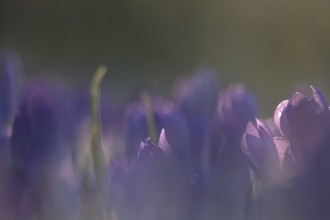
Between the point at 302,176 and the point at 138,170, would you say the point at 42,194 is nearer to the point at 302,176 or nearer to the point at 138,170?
the point at 138,170

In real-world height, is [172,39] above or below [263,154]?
above

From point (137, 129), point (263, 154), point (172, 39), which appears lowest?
point (263, 154)

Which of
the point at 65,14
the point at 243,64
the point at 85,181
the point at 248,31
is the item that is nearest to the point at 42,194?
the point at 85,181

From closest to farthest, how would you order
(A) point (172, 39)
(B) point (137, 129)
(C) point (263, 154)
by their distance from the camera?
(C) point (263, 154)
(B) point (137, 129)
(A) point (172, 39)

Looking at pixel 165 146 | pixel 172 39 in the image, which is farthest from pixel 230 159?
pixel 172 39

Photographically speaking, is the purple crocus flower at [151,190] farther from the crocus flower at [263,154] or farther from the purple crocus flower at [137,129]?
the purple crocus flower at [137,129]

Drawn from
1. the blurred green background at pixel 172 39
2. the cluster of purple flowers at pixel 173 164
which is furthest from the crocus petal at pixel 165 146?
the blurred green background at pixel 172 39

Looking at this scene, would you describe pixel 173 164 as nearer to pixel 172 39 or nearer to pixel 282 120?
pixel 282 120
